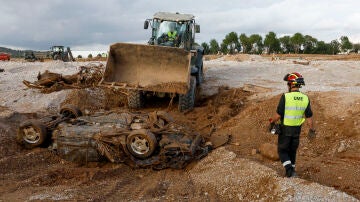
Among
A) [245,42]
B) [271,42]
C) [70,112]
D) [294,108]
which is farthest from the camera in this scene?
[245,42]

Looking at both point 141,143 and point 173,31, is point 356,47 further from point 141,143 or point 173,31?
point 141,143

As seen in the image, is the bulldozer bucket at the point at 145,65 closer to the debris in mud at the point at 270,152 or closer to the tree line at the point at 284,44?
the debris in mud at the point at 270,152

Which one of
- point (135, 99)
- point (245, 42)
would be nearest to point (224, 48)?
point (245, 42)

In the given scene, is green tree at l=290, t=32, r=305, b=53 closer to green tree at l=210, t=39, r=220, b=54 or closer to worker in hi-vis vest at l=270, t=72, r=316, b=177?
green tree at l=210, t=39, r=220, b=54

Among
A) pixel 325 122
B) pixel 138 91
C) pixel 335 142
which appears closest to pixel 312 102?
pixel 325 122

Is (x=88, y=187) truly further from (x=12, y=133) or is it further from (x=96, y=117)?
(x=12, y=133)

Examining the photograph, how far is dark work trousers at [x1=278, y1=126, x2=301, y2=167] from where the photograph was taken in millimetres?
5676

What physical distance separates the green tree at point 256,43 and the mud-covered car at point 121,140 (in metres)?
49.8

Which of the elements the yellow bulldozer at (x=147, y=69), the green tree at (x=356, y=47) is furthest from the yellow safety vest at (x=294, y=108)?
the green tree at (x=356, y=47)

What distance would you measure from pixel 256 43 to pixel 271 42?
307 centimetres

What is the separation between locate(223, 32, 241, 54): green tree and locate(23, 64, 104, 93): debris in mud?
43.4 metres

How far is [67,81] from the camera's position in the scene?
45.5 ft

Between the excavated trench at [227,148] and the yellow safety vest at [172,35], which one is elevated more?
the yellow safety vest at [172,35]

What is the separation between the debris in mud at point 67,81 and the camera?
13227mm
